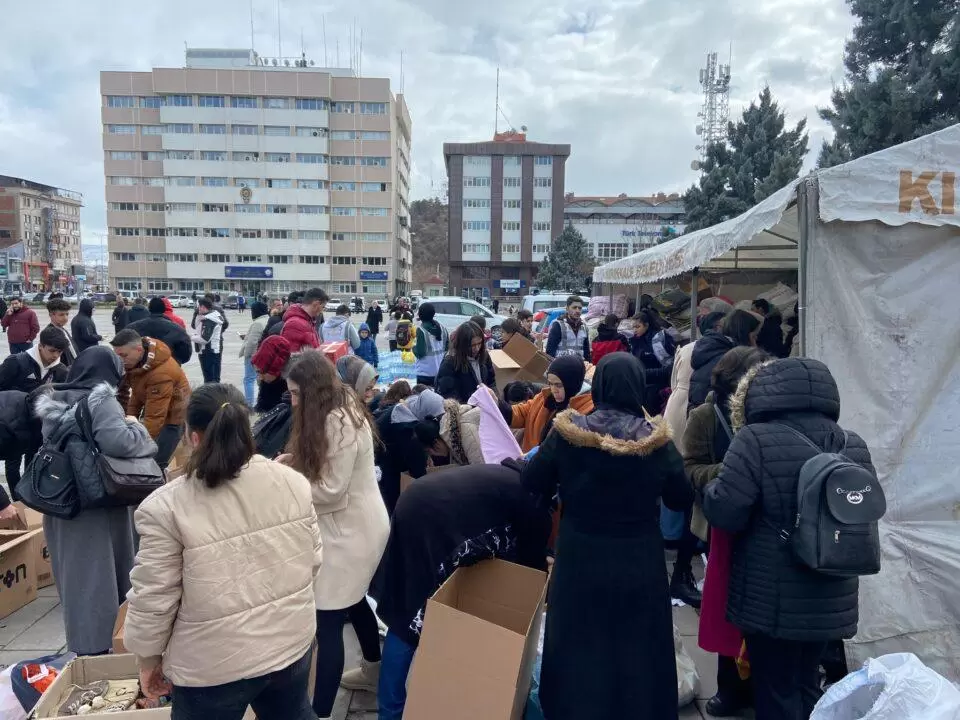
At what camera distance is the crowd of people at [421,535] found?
1.91 m

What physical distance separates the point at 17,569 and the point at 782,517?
4519mm

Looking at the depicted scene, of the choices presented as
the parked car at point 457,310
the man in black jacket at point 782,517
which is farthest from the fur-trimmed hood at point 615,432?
the parked car at point 457,310

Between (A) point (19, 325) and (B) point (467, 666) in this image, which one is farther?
(A) point (19, 325)

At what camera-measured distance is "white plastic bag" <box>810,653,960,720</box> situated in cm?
205

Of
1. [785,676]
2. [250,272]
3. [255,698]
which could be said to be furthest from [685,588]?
[250,272]

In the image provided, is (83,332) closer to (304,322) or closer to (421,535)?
(304,322)

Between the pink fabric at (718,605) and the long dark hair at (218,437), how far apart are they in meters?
1.99

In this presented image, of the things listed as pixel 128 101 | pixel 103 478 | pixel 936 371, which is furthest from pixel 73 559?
pixel 128 101

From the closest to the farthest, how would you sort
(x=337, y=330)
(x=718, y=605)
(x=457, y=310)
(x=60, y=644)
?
1. (x=718, y=605)
2. (x=60, y=644)
3. (x=337, y=330)
4. (x=457, y=310)

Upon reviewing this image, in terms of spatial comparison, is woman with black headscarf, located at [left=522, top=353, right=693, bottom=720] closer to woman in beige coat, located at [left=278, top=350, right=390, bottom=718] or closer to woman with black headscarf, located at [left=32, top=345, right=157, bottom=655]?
woman in beige coat, located at [left=278, top=350, right=390, bottom=718]

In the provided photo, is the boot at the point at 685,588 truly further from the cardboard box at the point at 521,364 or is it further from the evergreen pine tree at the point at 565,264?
the evergreen pine tree at the point at 565,264

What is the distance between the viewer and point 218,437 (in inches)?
74.8

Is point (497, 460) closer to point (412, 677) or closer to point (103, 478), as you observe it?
point (412, 677)

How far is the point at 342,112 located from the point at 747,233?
68675 millimetres
